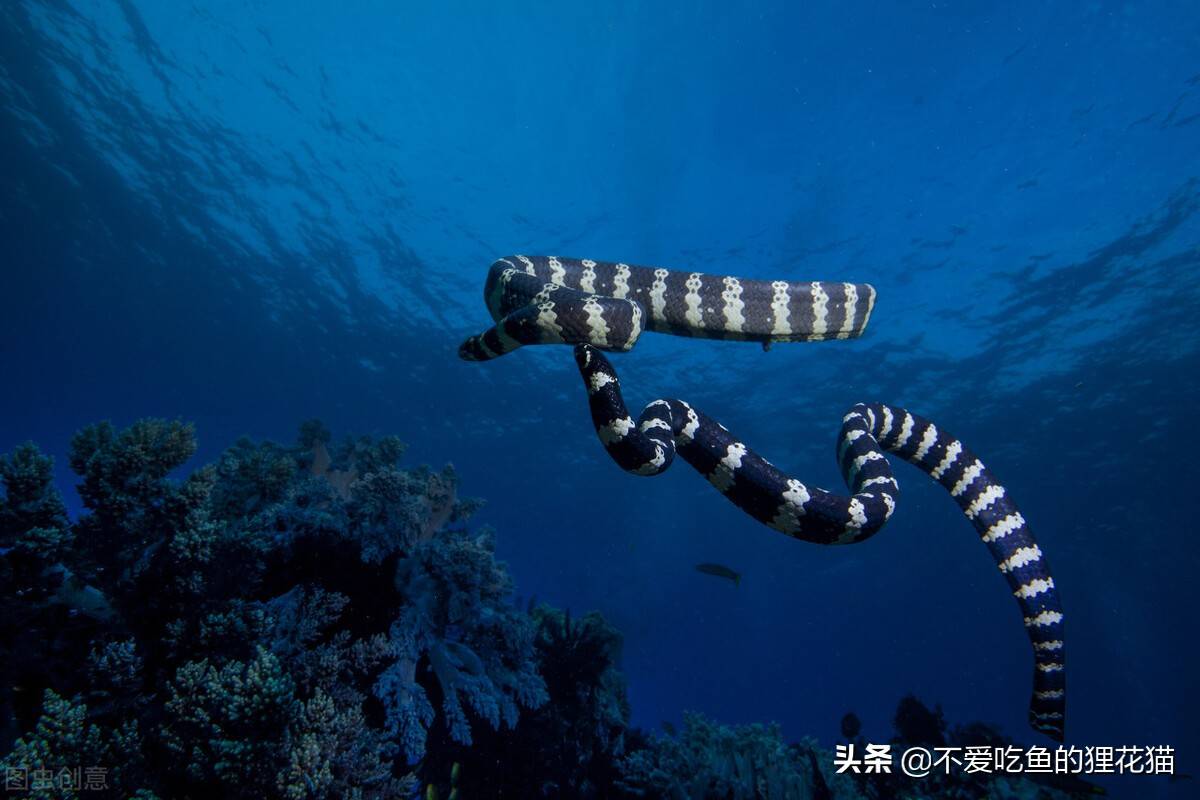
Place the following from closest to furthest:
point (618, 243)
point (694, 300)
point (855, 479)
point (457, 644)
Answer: point (855, 479)
point (694, 300)
point (457, 644)
point (618, 243)

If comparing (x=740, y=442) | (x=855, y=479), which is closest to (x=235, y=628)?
(x=740, y=442)

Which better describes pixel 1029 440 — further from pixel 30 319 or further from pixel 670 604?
pixel 30 319

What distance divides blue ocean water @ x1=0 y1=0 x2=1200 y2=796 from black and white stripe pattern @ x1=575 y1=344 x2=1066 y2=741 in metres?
11.3

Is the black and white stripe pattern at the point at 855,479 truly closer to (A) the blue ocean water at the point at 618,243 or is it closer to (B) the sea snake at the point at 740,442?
(B) the sea snake at the point at 740,442

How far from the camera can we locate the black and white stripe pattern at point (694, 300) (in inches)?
170

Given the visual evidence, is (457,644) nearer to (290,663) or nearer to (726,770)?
(290,663)

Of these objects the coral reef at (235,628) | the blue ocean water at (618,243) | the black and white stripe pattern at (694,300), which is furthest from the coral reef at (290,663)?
the blue ocean water at (618,243)

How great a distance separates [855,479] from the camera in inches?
179

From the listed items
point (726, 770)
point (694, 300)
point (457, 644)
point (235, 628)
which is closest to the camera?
point (235, 628)

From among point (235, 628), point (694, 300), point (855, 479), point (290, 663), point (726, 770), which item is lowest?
point (726, 770)

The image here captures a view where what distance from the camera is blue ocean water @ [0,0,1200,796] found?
48.0 ft

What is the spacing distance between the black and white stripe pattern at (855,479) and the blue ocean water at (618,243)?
11.3 metres

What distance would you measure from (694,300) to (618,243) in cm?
1605

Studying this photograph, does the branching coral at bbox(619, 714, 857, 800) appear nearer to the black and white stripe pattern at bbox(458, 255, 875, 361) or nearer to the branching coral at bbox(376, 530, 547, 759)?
the branching coral at bbox(376, 530, 547, 759)
